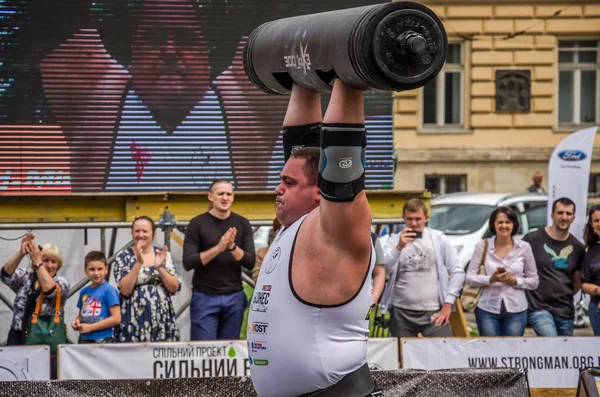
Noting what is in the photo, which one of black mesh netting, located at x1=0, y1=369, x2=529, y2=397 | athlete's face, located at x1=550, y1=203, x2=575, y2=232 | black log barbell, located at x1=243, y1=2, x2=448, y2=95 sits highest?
black log barbell, located at x1=243, y1=2, x2=448, y2=95

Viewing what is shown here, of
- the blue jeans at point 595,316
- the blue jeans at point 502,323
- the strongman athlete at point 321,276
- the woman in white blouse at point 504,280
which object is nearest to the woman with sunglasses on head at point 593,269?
the blue jeans at point 595,316

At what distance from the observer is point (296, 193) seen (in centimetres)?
459

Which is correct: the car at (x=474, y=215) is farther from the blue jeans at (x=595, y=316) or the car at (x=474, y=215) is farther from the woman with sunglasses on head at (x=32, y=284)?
the woman with sunglasses on head at (x=32, y=284)

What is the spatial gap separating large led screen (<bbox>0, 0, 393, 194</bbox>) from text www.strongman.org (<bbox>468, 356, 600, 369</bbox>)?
4243mm

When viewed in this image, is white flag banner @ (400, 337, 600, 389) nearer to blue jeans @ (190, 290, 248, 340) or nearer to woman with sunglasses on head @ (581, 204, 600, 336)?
woman with sunglasses on head @ (581, 204, 600, 336)

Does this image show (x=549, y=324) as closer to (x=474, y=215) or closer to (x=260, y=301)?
(x=260, y=301)

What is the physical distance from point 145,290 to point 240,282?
0.91m

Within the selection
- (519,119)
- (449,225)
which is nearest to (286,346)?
(449,225)

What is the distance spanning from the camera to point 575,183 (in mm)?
13625

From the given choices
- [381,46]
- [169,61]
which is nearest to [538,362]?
[381,46]

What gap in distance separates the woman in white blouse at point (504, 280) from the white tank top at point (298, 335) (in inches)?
200

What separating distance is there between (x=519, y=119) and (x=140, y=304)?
62.3 ft

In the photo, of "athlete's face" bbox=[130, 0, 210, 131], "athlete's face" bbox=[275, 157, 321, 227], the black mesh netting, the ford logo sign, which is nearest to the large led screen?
"athlete's face" bbox=[130, 0, 210, 131]

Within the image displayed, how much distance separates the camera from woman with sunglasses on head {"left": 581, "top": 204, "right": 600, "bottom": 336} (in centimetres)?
938
